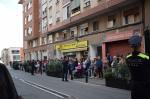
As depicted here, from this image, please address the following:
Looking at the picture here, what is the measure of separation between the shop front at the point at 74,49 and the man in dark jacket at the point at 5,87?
119ft

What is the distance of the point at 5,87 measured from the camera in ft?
16.4

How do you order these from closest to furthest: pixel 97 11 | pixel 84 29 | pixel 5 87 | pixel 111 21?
pixel 5 87, pixel 111 21, pixel 97 11, pixel 84 29

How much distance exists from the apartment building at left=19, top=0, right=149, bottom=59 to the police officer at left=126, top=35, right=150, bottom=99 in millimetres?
20865

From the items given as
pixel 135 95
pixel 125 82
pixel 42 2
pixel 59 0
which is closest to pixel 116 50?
pixel 125 82

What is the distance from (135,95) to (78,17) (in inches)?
1401

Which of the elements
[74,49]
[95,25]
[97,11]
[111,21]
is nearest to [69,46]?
[74,49]

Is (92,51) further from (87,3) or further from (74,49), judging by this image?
(74,49)

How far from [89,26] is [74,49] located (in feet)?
15.8

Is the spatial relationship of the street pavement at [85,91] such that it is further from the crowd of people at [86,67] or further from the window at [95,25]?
the window at [95,25]

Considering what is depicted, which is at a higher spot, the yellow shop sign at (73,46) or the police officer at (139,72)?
the yellow shop sign at (73,46)

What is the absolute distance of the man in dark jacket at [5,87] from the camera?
495 cm

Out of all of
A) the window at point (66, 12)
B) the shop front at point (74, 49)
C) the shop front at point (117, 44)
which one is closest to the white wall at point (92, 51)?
the shop front at point (74, 49)

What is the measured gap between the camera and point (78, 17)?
141 feet

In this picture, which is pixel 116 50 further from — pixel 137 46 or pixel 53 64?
pixel 137 46
